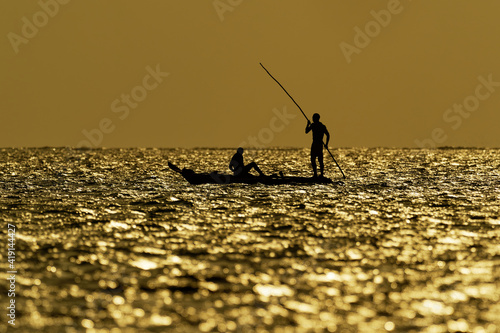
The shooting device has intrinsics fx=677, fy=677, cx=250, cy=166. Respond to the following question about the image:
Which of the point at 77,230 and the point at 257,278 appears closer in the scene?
the point at 257,278

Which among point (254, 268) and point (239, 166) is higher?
point (239, 166)

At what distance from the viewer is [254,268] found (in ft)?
40.8

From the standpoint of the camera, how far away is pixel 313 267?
41.1 feet

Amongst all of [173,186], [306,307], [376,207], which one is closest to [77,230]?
[306,307]

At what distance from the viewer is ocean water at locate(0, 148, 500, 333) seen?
30.9ft

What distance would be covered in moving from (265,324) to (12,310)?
370 centimetres

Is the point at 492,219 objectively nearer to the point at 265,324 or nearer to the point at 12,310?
the point at 265,324

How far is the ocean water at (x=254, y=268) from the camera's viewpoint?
942cm
